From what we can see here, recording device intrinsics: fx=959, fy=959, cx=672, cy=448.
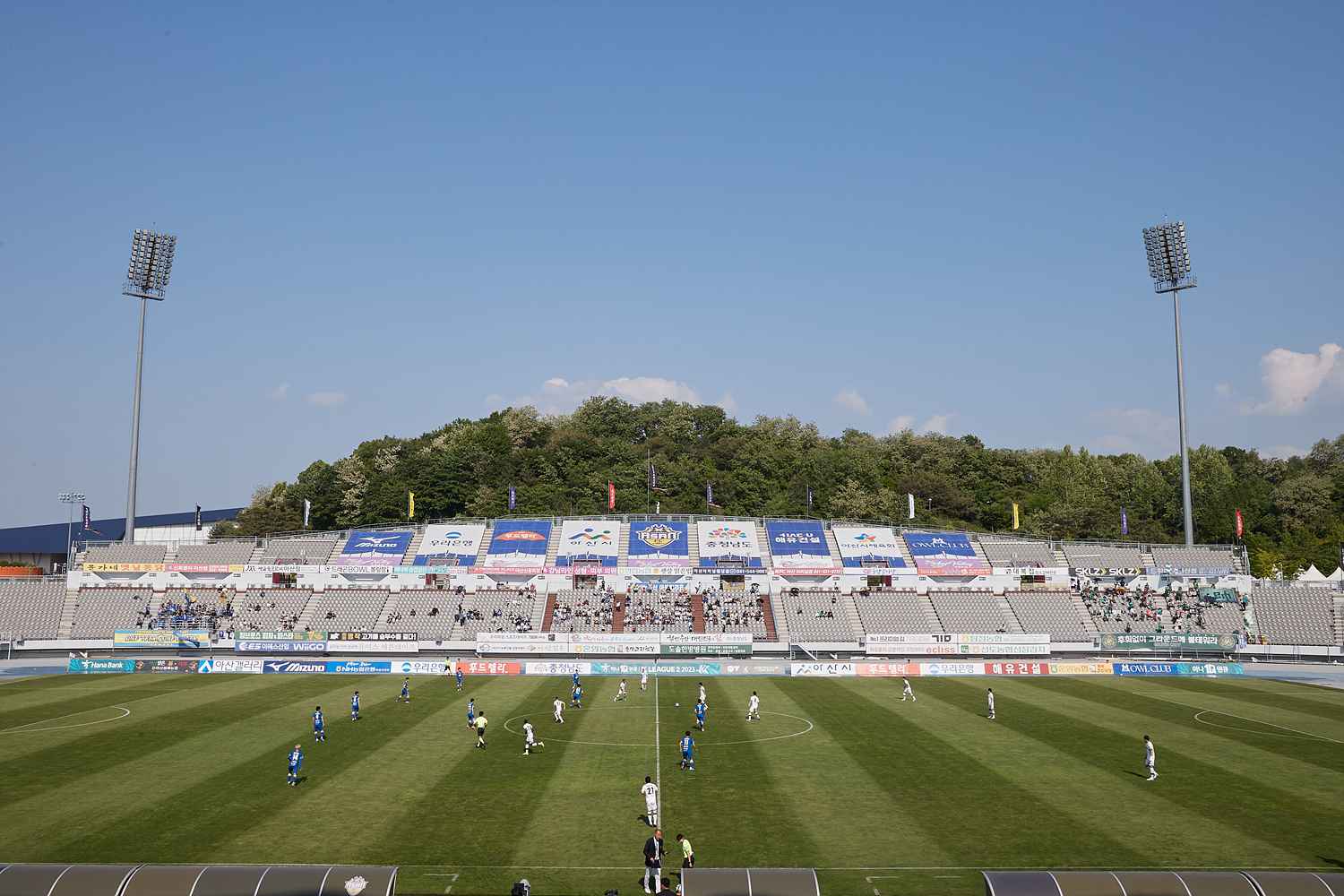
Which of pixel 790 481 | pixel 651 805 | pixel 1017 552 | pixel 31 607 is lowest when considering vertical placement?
pixel 651 805

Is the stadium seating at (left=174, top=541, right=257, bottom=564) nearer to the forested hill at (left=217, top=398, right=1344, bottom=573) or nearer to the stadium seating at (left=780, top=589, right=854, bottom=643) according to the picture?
the forested hill at (left=217, top=398, right=1344, bottom=573)

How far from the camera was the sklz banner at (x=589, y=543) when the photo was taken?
86.4m

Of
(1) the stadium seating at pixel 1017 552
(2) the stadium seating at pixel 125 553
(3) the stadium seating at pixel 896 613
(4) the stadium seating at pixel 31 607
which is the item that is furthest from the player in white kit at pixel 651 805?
(2) the stadium seating at pixel 125 553

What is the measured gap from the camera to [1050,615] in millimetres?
77875

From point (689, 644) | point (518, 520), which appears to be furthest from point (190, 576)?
point (689, 644)

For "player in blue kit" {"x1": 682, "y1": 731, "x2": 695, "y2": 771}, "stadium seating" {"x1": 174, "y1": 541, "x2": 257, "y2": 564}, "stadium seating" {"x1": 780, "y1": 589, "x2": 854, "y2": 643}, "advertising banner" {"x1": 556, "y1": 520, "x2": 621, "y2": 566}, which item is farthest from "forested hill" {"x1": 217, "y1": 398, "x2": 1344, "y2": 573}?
"player in blue kit" {"x1": 682, "y1": 731, "x2": 695, "y2": 771}

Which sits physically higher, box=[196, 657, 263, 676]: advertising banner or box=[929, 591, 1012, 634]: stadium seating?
box=[929, 591, 1012, 634]: stadium seating

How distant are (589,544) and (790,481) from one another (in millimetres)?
41538

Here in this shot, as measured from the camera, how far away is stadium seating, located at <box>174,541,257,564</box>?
8550 cm

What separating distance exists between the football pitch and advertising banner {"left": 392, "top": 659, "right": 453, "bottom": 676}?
9.17 metres

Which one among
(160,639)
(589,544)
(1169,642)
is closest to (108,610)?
(160,639)

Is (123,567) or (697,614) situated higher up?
(123,567)

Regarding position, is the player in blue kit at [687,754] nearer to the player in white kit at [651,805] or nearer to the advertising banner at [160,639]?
the player in white kit at [651,805]

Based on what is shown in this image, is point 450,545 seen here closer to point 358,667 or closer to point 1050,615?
point 358,667
